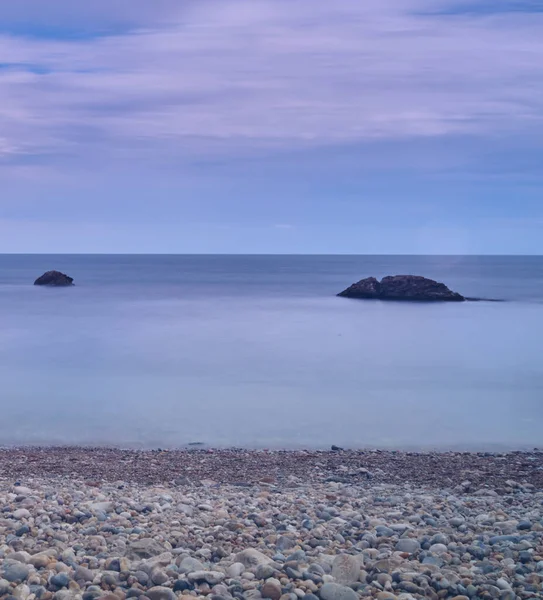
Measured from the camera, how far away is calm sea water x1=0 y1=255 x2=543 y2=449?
10.1 m

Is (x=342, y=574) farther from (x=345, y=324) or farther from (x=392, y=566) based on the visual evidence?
(x=345, y=324)

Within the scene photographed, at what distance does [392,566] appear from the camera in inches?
176

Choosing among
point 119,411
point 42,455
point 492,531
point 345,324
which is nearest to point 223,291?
point 345,324

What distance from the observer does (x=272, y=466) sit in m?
7.96

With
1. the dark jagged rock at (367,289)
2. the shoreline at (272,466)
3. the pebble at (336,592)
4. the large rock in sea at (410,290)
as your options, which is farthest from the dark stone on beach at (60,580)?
the dark jagged rock at (367,289)

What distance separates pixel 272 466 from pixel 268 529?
2724 millimetres

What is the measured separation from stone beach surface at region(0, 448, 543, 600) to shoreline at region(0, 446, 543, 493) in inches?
1.2

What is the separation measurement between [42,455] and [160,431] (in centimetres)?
197

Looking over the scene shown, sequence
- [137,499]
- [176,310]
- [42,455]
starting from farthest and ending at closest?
[176,310]
[42,455]
[137,499]

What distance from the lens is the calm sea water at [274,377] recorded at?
33.2 feet

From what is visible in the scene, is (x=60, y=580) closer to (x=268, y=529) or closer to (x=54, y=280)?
(x=268, y=529)

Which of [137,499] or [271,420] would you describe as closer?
[137,499]

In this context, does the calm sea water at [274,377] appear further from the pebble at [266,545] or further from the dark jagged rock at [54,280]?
the dark jagged rock at [54,280]

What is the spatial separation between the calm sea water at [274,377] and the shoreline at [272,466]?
2.63 ft
